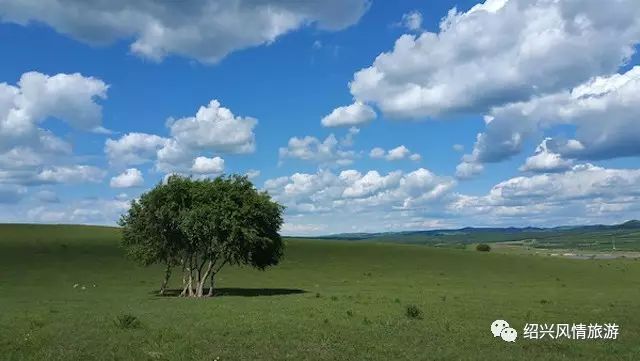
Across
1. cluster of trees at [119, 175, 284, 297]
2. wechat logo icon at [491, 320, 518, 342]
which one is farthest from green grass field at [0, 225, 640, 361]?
cluster of trees at [119, 175, 284, 297]

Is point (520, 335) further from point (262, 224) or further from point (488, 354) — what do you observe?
point (262, 224)

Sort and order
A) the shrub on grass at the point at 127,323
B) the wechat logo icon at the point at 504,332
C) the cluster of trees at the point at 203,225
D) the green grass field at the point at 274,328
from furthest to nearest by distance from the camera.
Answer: the cluster of trees at the point at 203,225 < the shrub on grass at the point at 127,323 < the wechat logo icon at the point at 504,332 < the green grass field at the point at 274,328

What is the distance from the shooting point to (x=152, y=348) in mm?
21906

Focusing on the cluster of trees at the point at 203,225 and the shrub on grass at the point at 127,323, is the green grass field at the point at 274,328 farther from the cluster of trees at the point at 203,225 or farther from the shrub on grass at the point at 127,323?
the cluster of trees at the point at 203,225

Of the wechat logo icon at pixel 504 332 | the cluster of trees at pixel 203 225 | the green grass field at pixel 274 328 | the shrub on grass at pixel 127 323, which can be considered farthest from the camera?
the cluster of trees at pixel 203 225

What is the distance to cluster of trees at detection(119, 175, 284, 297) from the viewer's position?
55.8 metres

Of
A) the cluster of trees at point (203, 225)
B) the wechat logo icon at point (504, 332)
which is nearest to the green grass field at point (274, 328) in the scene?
the wechat logo icon at point (504, 332)

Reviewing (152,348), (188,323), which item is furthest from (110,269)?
(152,348)

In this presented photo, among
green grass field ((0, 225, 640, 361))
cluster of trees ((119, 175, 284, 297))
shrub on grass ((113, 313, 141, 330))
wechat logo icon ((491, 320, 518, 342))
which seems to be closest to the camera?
green grass field ((0, 225, 640, 361))

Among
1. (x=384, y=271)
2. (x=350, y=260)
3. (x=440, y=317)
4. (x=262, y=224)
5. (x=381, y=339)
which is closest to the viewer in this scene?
(x=381, y=339)

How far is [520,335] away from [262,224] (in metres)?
35.6

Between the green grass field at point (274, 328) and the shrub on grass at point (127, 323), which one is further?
the shrub on grass at point (127, 323)

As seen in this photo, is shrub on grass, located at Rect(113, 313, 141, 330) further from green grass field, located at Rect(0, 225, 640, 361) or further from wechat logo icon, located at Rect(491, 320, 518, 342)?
wechat logo icon, located at Rect(491, 320, 518, 342)

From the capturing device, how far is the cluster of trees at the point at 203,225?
55.8 meters
